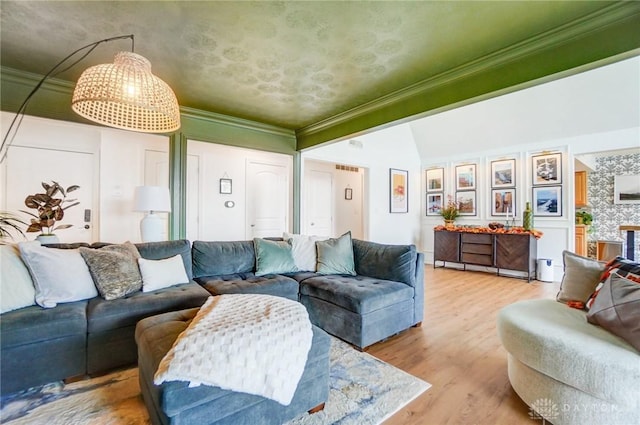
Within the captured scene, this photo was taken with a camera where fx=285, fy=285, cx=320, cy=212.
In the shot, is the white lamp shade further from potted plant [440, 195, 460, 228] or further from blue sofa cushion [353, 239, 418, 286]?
potted plant [440, 195, 460, 228]

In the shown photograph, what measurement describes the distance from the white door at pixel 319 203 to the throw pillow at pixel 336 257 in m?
2.46

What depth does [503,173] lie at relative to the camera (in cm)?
557

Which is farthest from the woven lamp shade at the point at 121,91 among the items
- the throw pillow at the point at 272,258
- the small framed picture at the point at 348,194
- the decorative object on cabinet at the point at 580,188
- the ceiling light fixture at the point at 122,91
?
the decorative object on cabinet at the point at 580,188

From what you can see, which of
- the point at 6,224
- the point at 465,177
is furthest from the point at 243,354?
the point at 465,177

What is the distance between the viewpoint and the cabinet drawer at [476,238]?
5.32 metres

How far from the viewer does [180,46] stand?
7.54 feet

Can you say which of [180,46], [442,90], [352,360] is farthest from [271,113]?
[352,360]

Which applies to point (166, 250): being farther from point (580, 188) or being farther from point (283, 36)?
point (580, 188)

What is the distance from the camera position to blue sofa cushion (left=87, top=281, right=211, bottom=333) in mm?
2012

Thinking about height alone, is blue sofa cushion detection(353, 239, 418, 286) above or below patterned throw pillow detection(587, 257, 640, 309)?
below

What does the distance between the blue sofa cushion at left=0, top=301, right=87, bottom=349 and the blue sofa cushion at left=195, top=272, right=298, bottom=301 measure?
0.96m

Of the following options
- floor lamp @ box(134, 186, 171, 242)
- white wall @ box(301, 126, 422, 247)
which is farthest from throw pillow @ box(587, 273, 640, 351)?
white wall @ box(301, 126, 422, 247)

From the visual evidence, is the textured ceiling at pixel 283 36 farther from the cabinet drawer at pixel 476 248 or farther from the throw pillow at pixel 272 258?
the cabinet drawer at pixel 476 248

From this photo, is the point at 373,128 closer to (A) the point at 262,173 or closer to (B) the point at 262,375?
(A) the point at 262,173
